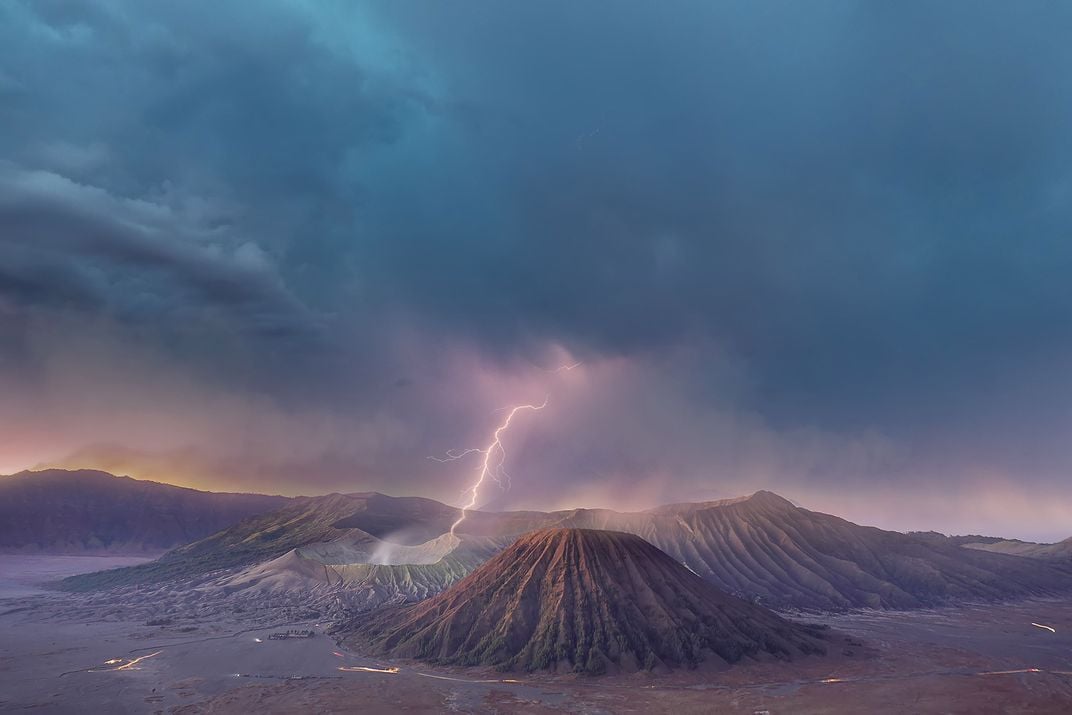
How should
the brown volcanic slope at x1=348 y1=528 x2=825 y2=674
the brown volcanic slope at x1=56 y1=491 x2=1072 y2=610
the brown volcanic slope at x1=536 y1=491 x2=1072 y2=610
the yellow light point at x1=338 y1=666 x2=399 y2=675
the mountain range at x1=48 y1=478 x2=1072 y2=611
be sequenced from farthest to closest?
the brown volcanic slope at x1=56 y1=491 x2=1072 y2=610, the brown volcanic slope at x1=536 y1=491 x2=1072 y2=610, the mountain range at x1=48 y1=478 x2=1072 y2=611, the brown volcanic slope at x1=348 y1=528 x2=825 y2=674, the yellow light point at x1=338 y1=666 x2=399 y2=675

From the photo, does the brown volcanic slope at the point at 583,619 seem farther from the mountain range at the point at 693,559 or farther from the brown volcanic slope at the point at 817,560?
the brown volcanic slope at the point at 817,560

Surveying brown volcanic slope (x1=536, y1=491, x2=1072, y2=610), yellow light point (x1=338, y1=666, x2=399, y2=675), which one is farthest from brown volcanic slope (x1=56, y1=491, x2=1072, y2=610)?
yellow light point (x1=338, y1=666, x2=399, y2=675)

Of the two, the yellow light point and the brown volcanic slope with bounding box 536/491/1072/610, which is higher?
the brown volcanic slope with bounding box 536/491/1072/610

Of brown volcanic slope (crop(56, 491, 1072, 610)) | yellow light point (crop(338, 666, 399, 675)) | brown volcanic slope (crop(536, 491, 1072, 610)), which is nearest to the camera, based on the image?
yellow light point (crop(338, 666, 399, 675))

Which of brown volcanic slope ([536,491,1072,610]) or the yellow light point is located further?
brown volcanic slope ([536,491,1072,610])

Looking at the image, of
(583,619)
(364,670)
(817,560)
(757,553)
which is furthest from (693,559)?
(364,670)

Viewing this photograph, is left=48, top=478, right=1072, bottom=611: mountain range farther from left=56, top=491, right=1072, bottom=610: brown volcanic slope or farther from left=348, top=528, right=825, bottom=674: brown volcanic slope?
left=348, top=528, right=825, bottom=674: brown volcanic slope

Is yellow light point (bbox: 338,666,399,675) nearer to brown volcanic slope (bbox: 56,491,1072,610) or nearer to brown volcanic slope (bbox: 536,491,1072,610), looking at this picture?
brown volcanic slope (bbox: 56,491,1072,610)

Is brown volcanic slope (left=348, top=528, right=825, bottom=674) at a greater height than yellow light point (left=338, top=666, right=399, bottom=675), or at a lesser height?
greater

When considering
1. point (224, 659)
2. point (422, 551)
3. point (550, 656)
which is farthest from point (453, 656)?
point (422, 551)

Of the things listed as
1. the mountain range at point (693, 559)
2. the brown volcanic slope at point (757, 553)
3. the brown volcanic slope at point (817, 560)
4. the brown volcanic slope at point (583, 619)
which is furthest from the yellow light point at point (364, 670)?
the brown volcanic slope at point (817, 560)
